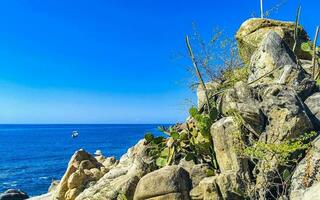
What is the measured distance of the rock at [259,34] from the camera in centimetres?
1886

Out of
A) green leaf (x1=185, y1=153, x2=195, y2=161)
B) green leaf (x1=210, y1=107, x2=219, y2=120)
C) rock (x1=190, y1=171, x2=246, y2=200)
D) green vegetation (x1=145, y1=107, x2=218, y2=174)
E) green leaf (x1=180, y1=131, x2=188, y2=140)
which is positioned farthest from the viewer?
green leaf (x1=180, y1=131, x2=188, y2=140)

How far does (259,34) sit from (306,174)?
10257 millimetres

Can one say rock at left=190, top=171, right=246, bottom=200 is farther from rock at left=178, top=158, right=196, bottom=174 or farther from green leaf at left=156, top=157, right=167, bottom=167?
green leaf at left=156, top=157, right=167, bottom=167

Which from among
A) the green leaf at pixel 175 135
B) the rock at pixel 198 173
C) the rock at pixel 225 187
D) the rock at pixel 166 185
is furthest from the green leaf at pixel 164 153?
the rock at pixel 225 187

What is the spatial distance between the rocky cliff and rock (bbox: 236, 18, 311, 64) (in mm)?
3396

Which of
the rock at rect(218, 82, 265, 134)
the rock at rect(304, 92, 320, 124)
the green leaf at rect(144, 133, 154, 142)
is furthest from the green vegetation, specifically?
the rock at rect(304, 92, 320, 124)

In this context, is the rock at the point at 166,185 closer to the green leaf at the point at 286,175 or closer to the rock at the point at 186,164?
the rock at the point at 186,164

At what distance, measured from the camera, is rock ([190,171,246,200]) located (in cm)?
1098

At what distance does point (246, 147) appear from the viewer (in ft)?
38.0

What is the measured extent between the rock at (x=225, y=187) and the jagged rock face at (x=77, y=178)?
25.3 feet

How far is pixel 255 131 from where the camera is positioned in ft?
38.9

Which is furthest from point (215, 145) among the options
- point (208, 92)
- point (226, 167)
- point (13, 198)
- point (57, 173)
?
point (57, 173)

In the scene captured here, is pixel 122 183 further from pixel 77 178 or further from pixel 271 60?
pixel 271 60

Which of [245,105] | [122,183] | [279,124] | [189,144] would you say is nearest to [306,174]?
[279,124]
